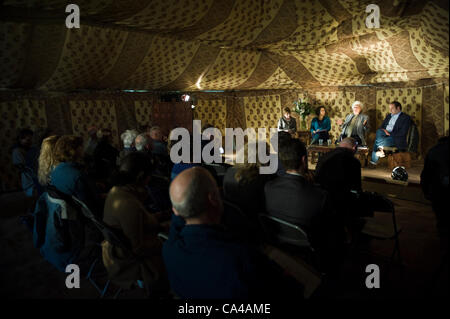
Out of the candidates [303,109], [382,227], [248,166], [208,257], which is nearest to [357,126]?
[303,109]

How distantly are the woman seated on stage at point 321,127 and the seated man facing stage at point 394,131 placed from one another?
1.57m

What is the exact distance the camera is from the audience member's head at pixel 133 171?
2174mm

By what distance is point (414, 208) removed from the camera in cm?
438

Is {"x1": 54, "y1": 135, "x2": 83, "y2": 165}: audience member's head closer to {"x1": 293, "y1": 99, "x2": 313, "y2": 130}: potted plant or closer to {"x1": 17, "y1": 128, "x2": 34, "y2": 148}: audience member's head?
{"x1": 17, "y1": 128, "x2": 34, "y2": 148}: audience member's head

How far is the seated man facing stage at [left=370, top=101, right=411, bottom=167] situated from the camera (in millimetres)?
6777

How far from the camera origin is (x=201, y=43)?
6984mm

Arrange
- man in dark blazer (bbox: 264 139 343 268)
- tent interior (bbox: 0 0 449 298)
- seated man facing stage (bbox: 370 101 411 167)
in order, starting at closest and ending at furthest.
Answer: man in dark blazer (bbox: 264 139 343 268)
tent interior (bbox: 0 0 449 298)
seated man facing stage (bbox: 370 101 411 167)

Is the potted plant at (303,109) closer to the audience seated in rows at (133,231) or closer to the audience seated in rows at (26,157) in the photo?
the audience seated in rows at (26,157)

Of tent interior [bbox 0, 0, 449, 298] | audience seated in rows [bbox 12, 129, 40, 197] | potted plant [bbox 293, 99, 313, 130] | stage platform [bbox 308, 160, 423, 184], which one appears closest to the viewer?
tent interior [bbox 0, 0, 449, 298]

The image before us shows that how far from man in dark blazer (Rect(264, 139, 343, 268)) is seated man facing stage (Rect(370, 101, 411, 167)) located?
5.68 meters

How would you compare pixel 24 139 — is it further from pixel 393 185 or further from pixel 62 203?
pixel 393 185

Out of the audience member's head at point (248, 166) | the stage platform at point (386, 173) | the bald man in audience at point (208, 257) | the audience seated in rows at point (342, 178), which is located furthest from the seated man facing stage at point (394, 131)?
the bald man in audience at point (208, 257)

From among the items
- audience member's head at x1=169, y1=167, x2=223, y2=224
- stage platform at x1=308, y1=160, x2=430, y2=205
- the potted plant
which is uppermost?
the potted plant

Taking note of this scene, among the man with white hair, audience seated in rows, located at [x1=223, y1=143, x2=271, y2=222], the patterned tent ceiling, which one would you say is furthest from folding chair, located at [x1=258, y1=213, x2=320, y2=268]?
the man with white hair
